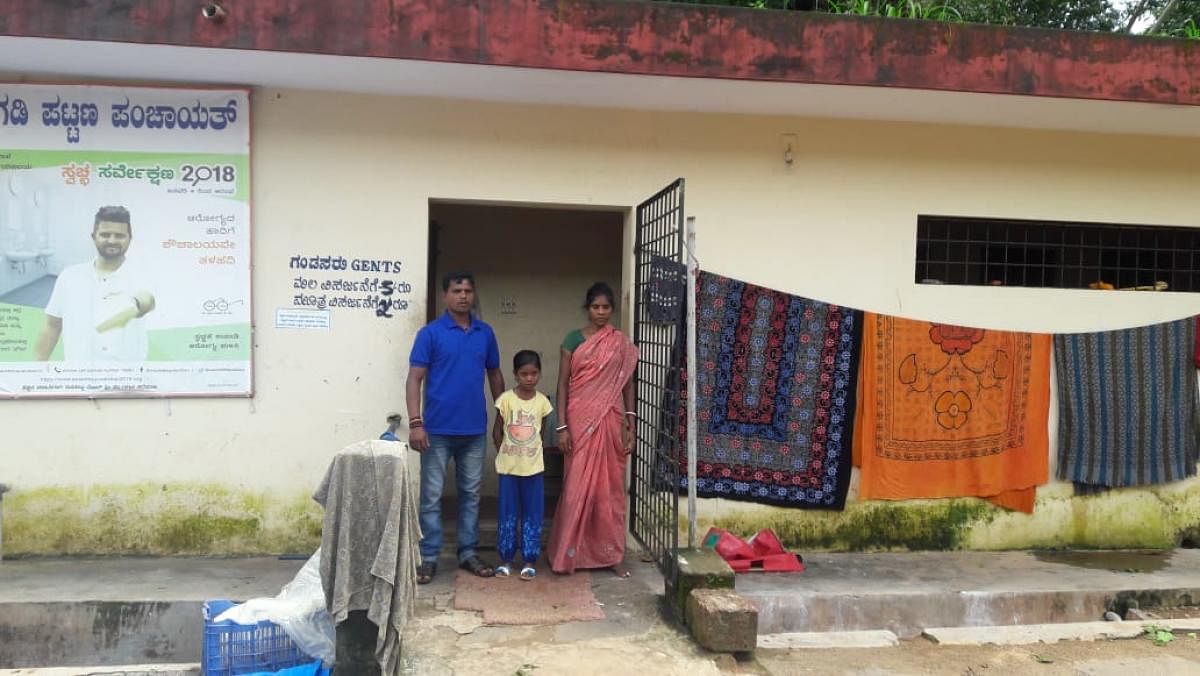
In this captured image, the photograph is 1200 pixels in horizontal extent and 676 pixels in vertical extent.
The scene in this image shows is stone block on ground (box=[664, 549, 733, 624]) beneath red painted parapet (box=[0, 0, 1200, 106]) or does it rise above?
beneath

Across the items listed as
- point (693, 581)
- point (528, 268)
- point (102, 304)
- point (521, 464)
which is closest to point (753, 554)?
point (693, 581)

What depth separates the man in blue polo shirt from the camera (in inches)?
182

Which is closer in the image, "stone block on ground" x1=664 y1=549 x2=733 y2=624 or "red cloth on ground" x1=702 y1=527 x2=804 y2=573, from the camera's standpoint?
"stone block on ground" x1=664 y1=549 x2=733 y2=624

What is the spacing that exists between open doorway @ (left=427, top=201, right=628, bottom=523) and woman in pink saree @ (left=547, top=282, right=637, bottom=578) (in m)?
2.06

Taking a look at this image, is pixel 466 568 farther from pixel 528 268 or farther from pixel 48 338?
pixel 528 268

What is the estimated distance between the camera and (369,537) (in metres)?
3.46

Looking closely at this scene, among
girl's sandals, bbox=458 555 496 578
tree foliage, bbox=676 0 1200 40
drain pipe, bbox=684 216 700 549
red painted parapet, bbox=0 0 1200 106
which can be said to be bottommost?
girl's sandals, bbox=458 555 496 578

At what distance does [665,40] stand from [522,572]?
3002 mm

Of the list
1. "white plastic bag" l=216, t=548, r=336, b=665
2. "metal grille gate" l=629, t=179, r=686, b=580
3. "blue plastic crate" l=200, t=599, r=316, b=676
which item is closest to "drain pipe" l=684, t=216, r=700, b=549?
"metal grille gate" l=629, t=179, r=686, b=580

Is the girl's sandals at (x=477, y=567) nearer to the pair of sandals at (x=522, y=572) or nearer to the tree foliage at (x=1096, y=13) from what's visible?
the pair of sandals at (x=522, y=572)

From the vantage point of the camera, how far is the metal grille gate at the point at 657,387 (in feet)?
14.7

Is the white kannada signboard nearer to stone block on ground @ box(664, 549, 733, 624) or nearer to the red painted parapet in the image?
the red painted parapet

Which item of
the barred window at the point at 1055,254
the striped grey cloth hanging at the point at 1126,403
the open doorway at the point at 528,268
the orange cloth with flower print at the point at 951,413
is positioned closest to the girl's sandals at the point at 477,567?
the open doorway at the point at 528,268

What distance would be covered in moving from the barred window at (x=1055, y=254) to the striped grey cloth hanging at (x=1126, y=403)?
0.42m
